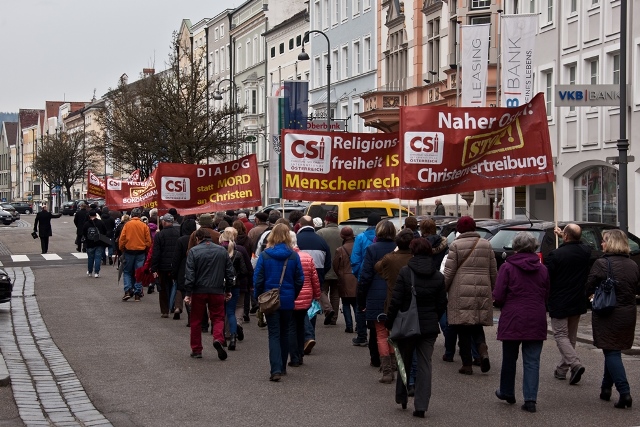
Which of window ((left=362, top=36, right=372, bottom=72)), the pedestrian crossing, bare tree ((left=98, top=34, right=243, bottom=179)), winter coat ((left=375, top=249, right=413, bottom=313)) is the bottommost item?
the pedestrian crossing

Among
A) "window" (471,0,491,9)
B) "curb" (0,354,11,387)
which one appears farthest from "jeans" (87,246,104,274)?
"window" (471,0,491,9)

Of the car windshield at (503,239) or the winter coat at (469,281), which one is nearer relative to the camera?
the winter coat at (469,281)

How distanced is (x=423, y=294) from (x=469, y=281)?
1.90 meters

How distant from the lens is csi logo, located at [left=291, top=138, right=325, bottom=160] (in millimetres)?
16562

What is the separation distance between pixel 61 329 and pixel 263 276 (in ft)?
19.0

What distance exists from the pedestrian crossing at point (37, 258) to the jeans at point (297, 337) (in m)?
22.7

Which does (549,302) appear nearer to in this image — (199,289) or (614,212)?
(199,289)

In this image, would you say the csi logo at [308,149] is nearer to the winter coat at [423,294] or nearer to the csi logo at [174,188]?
the csi logo at [174,188]

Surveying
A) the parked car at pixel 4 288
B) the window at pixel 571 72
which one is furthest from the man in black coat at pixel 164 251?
the window at pixel 571 72

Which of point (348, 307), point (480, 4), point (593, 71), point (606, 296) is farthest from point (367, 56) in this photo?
point (606, 296)

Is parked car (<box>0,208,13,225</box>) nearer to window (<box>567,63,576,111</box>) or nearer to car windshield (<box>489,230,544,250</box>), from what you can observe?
window (<box>567,63,576,111</box>)

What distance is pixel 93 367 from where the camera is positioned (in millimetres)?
12867

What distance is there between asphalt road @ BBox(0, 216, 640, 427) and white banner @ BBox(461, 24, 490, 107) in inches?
748

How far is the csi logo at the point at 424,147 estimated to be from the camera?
46.3ft
